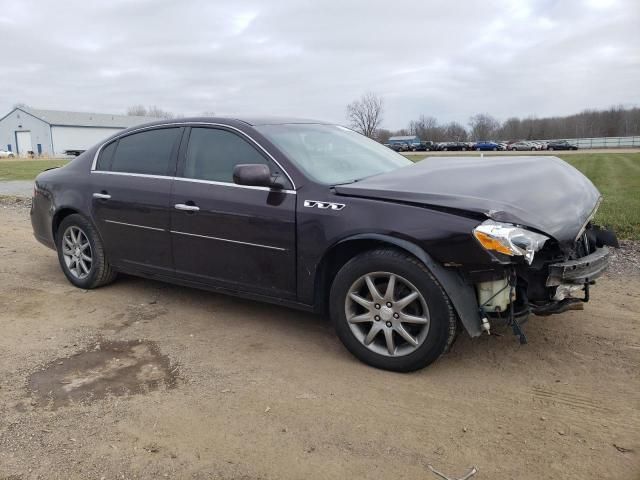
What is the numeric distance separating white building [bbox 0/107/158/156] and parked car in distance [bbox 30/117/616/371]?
266ft

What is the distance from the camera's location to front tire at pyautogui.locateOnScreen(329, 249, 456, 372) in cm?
320

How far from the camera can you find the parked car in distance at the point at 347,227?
3.17 metres

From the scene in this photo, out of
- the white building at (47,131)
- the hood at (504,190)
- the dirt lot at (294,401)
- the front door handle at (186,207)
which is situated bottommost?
the dirt lot at (294,401)

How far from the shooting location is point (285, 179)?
3.79m

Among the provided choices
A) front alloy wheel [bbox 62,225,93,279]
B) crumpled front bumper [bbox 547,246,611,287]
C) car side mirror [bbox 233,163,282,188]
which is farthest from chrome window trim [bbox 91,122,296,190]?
crumpled front bumper [bbox 547,246,611,287]

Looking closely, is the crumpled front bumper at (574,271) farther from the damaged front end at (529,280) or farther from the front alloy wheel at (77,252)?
the front alloy wheel at (77,252)

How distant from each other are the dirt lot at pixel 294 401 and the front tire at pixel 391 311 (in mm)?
143

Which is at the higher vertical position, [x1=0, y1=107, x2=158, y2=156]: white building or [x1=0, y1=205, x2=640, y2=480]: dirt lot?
[x1=0, y1=107, x2=158, y2=156]: white building

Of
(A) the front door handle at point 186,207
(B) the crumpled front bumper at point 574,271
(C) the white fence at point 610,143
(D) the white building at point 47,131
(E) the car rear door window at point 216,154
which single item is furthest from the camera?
(D) the white building at point 47,131

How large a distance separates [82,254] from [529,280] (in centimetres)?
417

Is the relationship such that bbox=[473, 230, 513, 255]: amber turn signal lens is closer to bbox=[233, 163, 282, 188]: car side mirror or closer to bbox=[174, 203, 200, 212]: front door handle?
bbox=[233, 163, 282, 188]: car side mirror

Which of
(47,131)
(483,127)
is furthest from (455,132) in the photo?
(47,131)

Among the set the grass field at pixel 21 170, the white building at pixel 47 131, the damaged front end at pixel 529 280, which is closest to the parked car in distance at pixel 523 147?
the grass field at pixel 21 170

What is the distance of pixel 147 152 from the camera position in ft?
15.4
